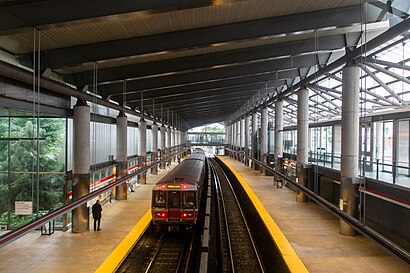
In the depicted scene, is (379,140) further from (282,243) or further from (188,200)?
(188,200)

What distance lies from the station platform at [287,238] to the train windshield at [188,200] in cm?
267

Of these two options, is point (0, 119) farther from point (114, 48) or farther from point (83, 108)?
point (114, 48)

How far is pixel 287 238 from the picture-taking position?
1197 centimetres

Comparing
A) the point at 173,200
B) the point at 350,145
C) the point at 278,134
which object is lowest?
the point at 173,200

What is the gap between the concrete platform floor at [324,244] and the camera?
949cm

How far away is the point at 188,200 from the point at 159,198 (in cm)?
110

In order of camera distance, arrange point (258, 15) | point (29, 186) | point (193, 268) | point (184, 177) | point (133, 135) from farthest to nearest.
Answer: point (133, 135)
point (29, 186)
point (184, 177)
point (258, 15)
point (193, 268)

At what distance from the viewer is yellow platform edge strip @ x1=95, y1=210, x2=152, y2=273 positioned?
952 cm

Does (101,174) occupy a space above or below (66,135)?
below

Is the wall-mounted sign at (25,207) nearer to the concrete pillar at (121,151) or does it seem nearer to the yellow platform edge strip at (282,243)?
the yellow platform edge strip at (282,243)

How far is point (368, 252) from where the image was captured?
35.2 feet

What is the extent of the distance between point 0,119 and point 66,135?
259cm

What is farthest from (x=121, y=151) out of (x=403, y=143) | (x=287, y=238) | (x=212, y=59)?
(x=403, y=143)

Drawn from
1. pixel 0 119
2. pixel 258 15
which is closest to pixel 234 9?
pixel 258 15
